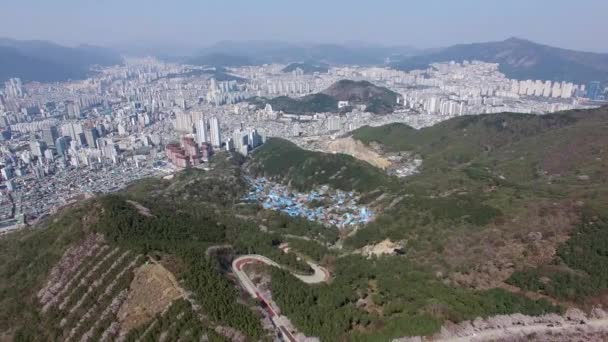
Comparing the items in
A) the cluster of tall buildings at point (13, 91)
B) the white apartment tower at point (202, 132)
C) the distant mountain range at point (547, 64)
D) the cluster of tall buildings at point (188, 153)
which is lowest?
the cluster of tall buildings at point (188, 153)

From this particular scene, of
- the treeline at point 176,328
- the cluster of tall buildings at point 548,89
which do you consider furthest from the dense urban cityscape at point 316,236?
the cluster of tall buildings at point 548,89

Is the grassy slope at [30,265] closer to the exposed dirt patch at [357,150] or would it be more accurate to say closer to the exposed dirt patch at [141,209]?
the exposed dirt patch at [141,209]

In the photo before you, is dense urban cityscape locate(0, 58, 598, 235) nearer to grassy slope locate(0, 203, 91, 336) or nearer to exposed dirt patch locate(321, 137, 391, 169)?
exposed dirt patch locate(321, 137, 391, 169)

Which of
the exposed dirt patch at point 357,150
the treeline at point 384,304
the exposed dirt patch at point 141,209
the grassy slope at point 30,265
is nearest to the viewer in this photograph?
the treeline at point 384,304

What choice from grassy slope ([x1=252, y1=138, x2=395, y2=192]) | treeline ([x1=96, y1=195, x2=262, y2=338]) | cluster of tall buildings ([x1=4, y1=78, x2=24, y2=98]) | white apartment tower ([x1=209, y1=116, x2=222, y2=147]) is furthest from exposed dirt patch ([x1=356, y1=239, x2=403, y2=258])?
cluster of tall buildings ([x1=4, y1=78, x2=24, y2=98])

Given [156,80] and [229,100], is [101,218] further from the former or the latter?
[156,80]
